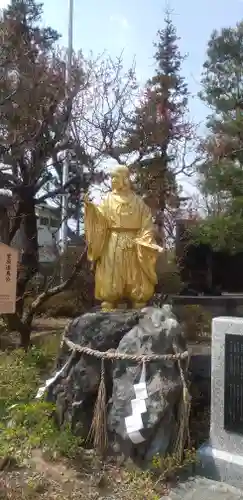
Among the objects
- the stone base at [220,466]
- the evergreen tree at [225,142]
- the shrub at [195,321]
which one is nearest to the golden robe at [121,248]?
the stone base at [220,466]

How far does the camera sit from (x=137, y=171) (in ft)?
35.0

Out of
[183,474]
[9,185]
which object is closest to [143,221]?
[183,474]

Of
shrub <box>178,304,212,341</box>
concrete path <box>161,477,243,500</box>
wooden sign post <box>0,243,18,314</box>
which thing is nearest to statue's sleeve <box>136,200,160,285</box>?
wooden sign post <box>0,243,18,314</box>

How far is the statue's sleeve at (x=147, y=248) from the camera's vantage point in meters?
4.36

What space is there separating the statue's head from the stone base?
8.07 ft

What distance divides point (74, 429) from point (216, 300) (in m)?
7.34

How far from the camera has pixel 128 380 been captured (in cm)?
351

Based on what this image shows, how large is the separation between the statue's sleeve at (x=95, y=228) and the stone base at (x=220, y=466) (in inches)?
78.7

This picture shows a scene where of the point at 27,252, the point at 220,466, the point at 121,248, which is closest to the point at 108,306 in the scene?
the point at 121,248

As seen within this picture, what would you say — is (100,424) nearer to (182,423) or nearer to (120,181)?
(182,423)

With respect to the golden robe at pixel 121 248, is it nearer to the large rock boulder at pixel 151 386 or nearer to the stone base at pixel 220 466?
the large rock boulder at pixel 151 386

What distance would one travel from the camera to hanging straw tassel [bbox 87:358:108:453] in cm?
349

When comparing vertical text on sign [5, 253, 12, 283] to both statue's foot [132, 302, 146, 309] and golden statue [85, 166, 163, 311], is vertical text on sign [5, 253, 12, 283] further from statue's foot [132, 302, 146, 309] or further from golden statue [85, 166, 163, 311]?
statue's foot [132, 302, 146, 309]

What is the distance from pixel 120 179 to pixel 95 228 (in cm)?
55
